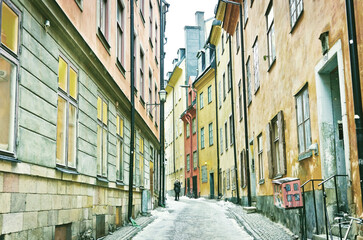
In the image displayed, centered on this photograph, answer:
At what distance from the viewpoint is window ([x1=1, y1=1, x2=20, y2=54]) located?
5.79 metres

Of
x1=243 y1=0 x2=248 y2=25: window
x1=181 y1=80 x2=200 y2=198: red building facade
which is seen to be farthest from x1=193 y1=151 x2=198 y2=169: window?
x1=243 y1=0 x2=248 y2=25: window

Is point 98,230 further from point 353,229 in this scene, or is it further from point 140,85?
point 140,85

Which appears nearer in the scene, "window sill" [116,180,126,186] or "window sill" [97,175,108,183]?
"window sill" [97,175,108,183]

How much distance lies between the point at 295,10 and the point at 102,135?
5.39m

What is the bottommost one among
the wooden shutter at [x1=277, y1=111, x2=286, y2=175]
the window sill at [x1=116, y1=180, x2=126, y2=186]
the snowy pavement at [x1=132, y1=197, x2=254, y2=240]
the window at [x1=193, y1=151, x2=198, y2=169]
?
the snowy pavement at [x1=132, y1=197, x2=254, y2=240]

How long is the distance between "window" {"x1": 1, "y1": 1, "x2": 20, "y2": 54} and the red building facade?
107 feet

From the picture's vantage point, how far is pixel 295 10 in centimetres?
1048

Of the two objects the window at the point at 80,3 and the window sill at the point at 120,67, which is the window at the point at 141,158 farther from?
the window at the point at 80,3

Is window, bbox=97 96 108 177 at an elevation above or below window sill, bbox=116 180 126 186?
above

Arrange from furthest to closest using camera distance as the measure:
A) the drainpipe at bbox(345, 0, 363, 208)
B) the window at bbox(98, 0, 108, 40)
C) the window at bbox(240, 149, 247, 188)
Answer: the window at bbox(240, 149, 247, 188)
the window at bbox(98, 0, 108, 40)
the drainpipe at bbox(345, 0, 363, 208)

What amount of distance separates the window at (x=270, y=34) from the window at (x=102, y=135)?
484 centimetres

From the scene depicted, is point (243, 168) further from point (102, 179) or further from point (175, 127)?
point (175, 127)

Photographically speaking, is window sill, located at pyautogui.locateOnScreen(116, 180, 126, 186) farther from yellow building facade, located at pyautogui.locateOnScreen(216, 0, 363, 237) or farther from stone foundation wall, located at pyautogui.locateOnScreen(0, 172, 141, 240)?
yellow building facade, located at pyautogui.locateOnScreen(216, 0, 363, 237)

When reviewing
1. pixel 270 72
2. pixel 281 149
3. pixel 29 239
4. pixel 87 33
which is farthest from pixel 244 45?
pixel 29 239
